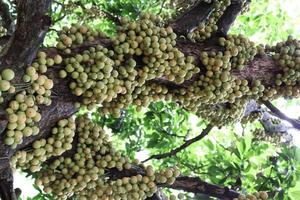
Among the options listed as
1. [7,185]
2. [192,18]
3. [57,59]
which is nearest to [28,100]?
[57,59]

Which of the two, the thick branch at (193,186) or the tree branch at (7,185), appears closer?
the tree branch at (7,185)

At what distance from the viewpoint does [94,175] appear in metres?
2.75

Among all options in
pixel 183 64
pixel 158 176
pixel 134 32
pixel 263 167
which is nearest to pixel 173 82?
pixel 183 64

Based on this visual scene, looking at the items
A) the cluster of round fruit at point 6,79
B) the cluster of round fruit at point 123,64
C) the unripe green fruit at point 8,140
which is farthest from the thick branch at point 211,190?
the cluster of round fruit at point 6,79

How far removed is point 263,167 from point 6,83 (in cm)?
242

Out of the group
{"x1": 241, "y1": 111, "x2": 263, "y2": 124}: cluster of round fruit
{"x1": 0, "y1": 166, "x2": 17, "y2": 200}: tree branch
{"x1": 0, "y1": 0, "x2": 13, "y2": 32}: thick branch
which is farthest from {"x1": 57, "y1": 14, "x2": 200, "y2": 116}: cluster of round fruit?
{"x1": 241, "y1": 111, "x2": 263, "y2": 124}: cluster of round fruit

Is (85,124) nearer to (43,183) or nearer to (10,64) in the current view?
(43,183)

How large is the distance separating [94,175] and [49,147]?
37 centimetres

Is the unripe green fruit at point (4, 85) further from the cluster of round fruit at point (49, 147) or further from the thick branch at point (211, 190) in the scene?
the thick branch at point (211, 190)

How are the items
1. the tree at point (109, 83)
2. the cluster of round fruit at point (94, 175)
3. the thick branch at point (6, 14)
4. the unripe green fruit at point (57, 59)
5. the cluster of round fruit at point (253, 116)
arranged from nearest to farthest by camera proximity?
the tree at point (109, 83)
the unripe green fruit at point (57, 59)
the cluster of round fruit at point (94, 175)
the thick branch at point (6, 14)
the cluster of round fruit at point (253, 116)

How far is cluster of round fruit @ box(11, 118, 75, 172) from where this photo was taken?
248cm

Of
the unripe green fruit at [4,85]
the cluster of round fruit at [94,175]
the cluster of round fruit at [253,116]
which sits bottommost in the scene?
the cluster of round fruit at [94,175]

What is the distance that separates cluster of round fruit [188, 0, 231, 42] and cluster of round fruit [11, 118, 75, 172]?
105 cm

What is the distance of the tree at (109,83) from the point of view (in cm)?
225
